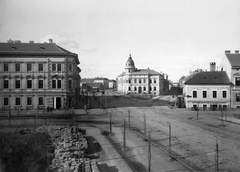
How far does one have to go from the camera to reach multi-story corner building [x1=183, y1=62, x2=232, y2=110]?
4022cm

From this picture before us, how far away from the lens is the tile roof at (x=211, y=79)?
133ft

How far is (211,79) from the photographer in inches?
1631

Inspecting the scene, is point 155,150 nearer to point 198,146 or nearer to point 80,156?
point 198,146

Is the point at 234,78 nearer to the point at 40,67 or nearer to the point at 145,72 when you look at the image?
the point at 40,67

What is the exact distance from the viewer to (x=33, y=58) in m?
39.5

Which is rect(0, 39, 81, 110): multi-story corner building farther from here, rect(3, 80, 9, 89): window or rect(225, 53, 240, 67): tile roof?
rect(225, 53, 240, 67): tile roof

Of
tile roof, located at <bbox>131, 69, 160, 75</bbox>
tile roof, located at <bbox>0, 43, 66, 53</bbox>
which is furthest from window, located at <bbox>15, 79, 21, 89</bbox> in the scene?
tile roof, located at <bbox>131, 69, 160, 75</bbox>

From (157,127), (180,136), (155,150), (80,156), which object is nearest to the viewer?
(80,156)

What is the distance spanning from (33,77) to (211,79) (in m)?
35.6

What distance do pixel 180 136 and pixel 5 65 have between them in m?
35.2

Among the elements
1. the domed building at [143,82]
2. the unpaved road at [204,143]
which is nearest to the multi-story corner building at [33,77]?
the unpaved road at [204,143]

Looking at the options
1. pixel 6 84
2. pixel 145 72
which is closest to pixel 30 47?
pixel 6 84

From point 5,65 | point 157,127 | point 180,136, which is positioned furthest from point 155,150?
point 5,65

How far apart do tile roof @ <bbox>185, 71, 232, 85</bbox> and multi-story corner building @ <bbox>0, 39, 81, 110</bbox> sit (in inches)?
995
